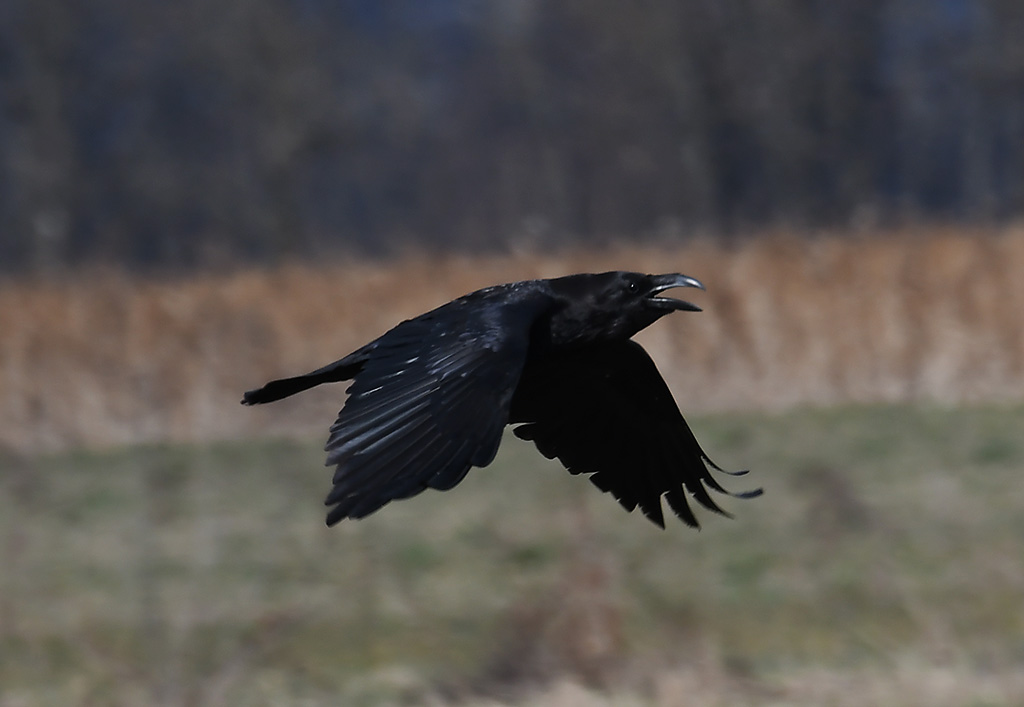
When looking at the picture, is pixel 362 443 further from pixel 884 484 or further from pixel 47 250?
pixel 47 250

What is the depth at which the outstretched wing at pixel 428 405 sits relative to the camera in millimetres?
3287

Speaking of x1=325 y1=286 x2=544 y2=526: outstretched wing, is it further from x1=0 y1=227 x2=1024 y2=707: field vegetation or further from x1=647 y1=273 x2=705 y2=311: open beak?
x1=0 y1=227 x2=1024 y2=707: field vegetation

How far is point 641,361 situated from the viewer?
4.52 meters

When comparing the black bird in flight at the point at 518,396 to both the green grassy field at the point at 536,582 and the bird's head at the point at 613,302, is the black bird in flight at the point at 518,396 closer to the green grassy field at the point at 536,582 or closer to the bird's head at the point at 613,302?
the bird's head at the point at 613,302

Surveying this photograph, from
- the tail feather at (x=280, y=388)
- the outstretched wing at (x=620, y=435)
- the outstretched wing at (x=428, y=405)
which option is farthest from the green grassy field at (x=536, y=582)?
the outstretched wing at (x=428, y=405)

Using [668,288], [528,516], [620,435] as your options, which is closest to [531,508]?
[528,516]

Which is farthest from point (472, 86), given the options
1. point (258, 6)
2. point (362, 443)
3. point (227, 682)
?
point (362, 443)

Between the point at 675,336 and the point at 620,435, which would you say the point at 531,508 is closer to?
the point at 675,336

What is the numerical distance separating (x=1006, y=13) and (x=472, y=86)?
1302 cm

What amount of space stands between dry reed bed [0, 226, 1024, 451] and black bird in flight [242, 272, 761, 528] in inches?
170

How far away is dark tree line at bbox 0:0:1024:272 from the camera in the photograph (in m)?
24.0

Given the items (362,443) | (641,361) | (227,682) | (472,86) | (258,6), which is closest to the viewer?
(362,443)

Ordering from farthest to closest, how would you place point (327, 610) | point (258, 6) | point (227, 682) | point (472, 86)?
1. point (472, 86)
2. point (258, 6)
3. point (327, 610)
4. point (227, 682)

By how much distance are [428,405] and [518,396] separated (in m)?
1.13
